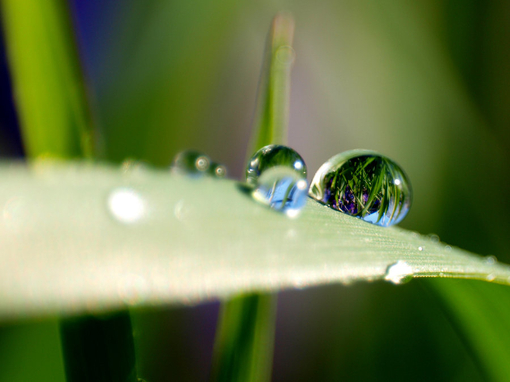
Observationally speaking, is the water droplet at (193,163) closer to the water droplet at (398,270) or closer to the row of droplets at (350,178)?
the row of droplets at (350,178)

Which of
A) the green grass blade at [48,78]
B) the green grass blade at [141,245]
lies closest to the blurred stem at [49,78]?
the green grass blade at [48,78]

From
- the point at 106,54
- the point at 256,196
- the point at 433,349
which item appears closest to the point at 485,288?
the point at 256,196

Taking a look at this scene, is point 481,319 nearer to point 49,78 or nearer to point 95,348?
point 95,348

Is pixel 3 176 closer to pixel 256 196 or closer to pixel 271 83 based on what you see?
pixel 256 196

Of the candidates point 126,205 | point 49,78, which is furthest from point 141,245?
point 49,78

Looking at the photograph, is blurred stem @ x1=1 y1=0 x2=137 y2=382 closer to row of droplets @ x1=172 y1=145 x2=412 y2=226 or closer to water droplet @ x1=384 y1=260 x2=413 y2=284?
row of droplets @ x1=172 y1=145 x2=412 y2=226
